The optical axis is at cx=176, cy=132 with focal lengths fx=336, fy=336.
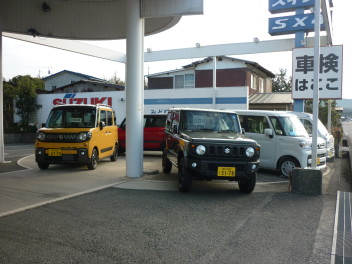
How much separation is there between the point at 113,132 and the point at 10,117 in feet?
62.1

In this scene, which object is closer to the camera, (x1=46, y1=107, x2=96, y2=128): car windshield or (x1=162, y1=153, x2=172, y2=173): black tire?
(x1=162, y1=153, x2=172, y2=173): black tire

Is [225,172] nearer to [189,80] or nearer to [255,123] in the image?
Result: [255,123]

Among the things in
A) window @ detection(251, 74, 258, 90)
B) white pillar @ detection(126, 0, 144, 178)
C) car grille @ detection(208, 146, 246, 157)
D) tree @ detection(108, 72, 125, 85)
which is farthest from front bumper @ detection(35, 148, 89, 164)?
tree @ detection(108, 72, 125, 85)

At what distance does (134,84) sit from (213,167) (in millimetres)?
3372

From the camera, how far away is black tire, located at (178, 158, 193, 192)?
698 cm

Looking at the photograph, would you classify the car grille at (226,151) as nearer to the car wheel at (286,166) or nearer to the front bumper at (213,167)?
the front bumper at (213,167)

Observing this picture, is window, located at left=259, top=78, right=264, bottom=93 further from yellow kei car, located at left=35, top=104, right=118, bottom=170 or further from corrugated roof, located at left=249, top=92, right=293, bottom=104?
yellow kei car, located at left=35, top=104, right=118, bottom=170

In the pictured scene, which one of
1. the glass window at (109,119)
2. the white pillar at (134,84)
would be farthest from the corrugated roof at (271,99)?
the white pillar at (134,84)

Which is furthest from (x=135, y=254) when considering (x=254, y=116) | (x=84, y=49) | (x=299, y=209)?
(x=84, y=49)

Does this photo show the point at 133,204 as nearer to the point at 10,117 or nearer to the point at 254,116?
the point at 254,116

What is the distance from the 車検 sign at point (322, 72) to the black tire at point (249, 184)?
264 inches

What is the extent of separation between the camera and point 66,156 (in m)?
9.40

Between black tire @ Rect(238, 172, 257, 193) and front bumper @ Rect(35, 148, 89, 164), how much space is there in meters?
4.54

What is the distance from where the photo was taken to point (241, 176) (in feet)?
22.3
